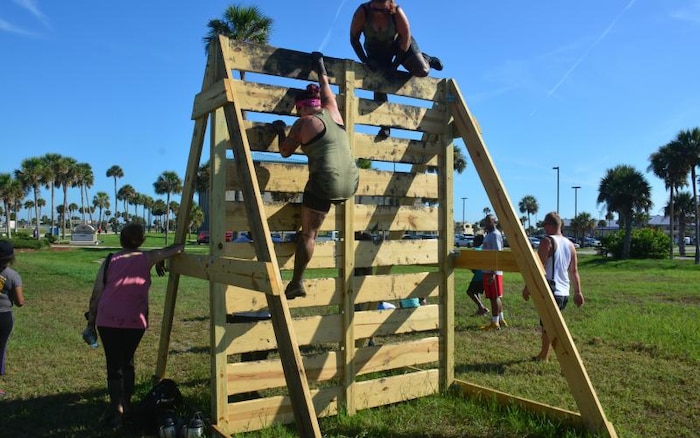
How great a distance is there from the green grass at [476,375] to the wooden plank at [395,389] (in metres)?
0.10

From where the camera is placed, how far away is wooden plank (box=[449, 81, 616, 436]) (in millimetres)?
4238

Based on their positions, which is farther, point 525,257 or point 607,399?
point 607,399

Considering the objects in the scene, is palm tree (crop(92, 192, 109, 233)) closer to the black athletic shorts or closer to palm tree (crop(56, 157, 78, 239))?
palm tree (crop(56, 157, 78, 239))

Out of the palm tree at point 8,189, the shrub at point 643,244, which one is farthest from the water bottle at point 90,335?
the palm tree at point 8,189

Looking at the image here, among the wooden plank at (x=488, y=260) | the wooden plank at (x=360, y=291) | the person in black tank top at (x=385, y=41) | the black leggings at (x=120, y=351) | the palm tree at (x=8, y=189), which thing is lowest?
the black leggings at (x=120, y=351)

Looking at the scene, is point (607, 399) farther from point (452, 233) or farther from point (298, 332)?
point (298, 332)

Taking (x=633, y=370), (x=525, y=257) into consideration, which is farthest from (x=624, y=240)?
(x=525, y=257)

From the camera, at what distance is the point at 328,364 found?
15.9 feet

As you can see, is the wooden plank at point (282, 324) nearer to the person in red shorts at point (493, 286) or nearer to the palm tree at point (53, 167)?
the person in red shorts at point (493, 286)

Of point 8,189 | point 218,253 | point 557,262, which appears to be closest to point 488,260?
point 557,262

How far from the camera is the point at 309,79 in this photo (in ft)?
15.8

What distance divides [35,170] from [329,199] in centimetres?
6999

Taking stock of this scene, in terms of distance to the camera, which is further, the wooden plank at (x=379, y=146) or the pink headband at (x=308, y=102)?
the wooden plank at (x=379, y=146)

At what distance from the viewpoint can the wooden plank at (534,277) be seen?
13.9ft
